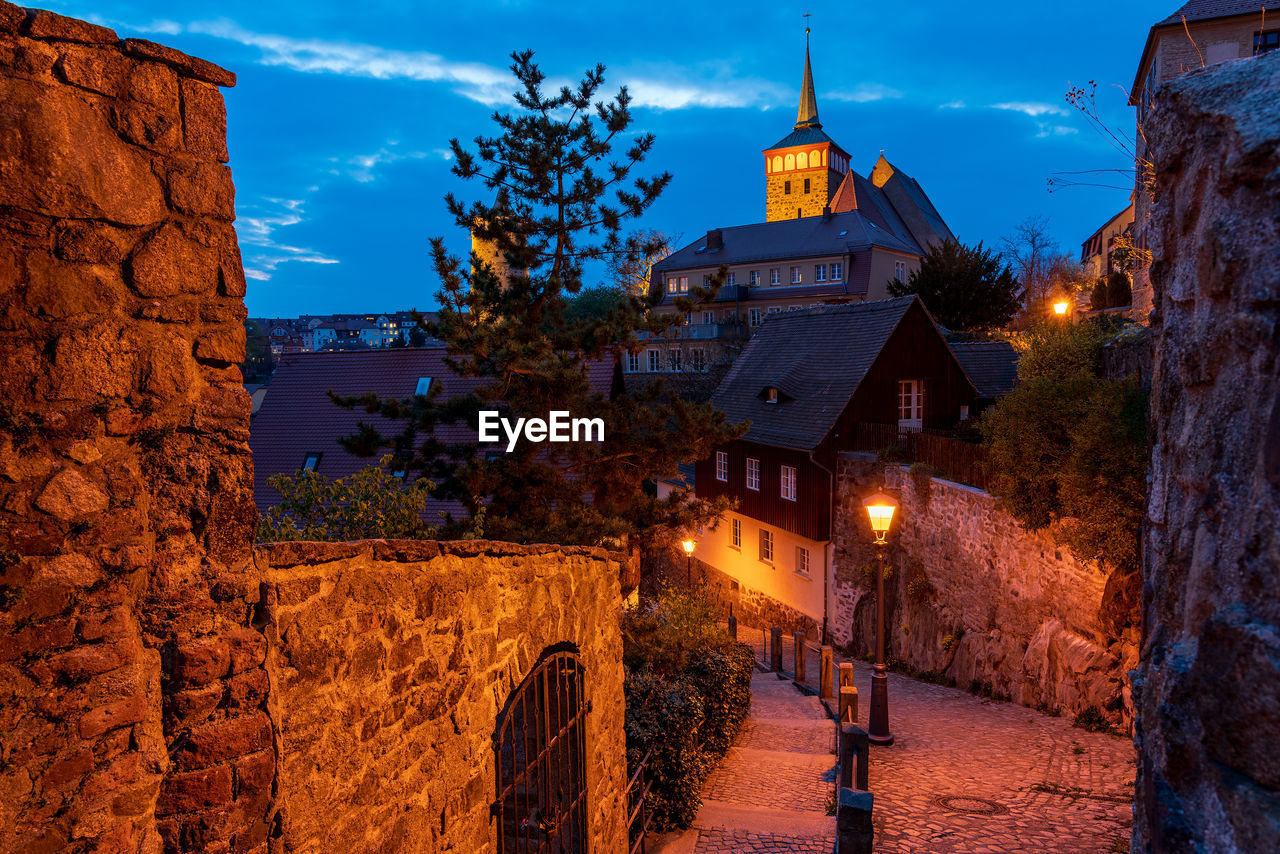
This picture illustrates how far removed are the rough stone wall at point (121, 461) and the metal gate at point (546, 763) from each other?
6.64ft

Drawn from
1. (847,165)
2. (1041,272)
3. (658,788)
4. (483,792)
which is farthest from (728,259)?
(483,792)

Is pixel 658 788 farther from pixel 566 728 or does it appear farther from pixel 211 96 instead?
pixel 211 96

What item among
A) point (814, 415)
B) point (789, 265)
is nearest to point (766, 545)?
point (814, 415)

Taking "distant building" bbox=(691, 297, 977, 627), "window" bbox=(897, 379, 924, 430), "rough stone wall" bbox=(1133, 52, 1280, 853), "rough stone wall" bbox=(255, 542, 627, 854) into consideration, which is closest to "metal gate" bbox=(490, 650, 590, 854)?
"rough stone wall" bbox=(255, 542, 627, 854)

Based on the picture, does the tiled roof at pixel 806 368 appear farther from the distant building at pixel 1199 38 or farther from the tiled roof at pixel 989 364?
the distant building at pixel 1199 38

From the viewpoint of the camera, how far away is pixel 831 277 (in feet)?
145

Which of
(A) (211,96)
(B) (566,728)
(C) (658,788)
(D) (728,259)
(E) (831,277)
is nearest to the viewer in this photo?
(A) (211,96)

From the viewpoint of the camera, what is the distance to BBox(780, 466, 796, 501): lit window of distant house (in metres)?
21.5

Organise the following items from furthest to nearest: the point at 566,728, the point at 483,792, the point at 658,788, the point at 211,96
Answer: the point at 658,788 < the point at 566,728 < the point at 483,792 < the point at 211,96

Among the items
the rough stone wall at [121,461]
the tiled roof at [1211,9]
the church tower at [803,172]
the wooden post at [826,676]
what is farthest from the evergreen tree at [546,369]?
the church tower at [803,172]

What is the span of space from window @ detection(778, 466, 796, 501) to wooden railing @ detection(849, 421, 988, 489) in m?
1.90

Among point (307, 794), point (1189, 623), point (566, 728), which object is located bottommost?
point (566, 728)

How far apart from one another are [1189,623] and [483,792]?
3064 millimetres

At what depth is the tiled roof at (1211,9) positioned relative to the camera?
20.7 meters
